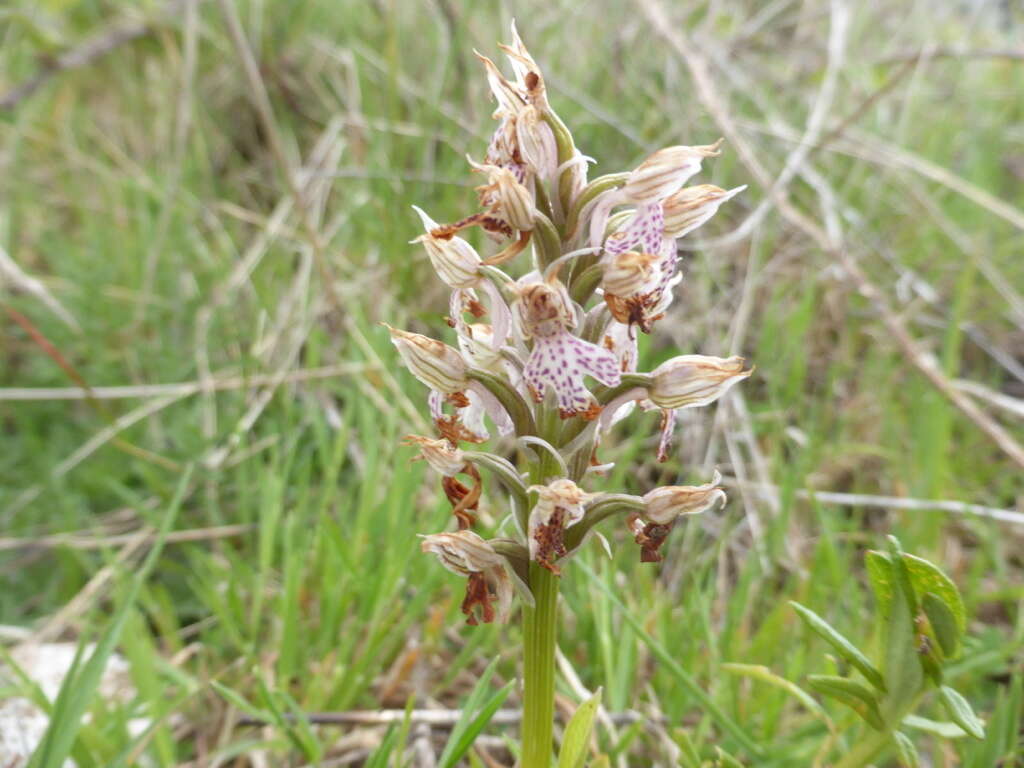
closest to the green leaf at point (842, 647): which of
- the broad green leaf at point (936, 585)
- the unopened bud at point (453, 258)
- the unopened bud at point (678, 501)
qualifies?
the broad green leaf at point (936, 585)

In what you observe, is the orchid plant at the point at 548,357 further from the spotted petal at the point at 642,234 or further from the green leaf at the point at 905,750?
the green leaf at the point at 905,750

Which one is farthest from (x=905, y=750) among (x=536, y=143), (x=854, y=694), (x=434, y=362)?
(x=536, y=143)

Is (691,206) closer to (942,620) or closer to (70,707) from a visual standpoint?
(942,620)

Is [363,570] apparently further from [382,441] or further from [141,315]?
[141,315]

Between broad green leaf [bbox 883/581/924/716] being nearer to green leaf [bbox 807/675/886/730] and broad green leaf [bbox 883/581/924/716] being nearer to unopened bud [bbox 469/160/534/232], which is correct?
green leaf [bbox 807/675/886/730]

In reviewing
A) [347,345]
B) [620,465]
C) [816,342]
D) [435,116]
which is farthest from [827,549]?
[435,116]
